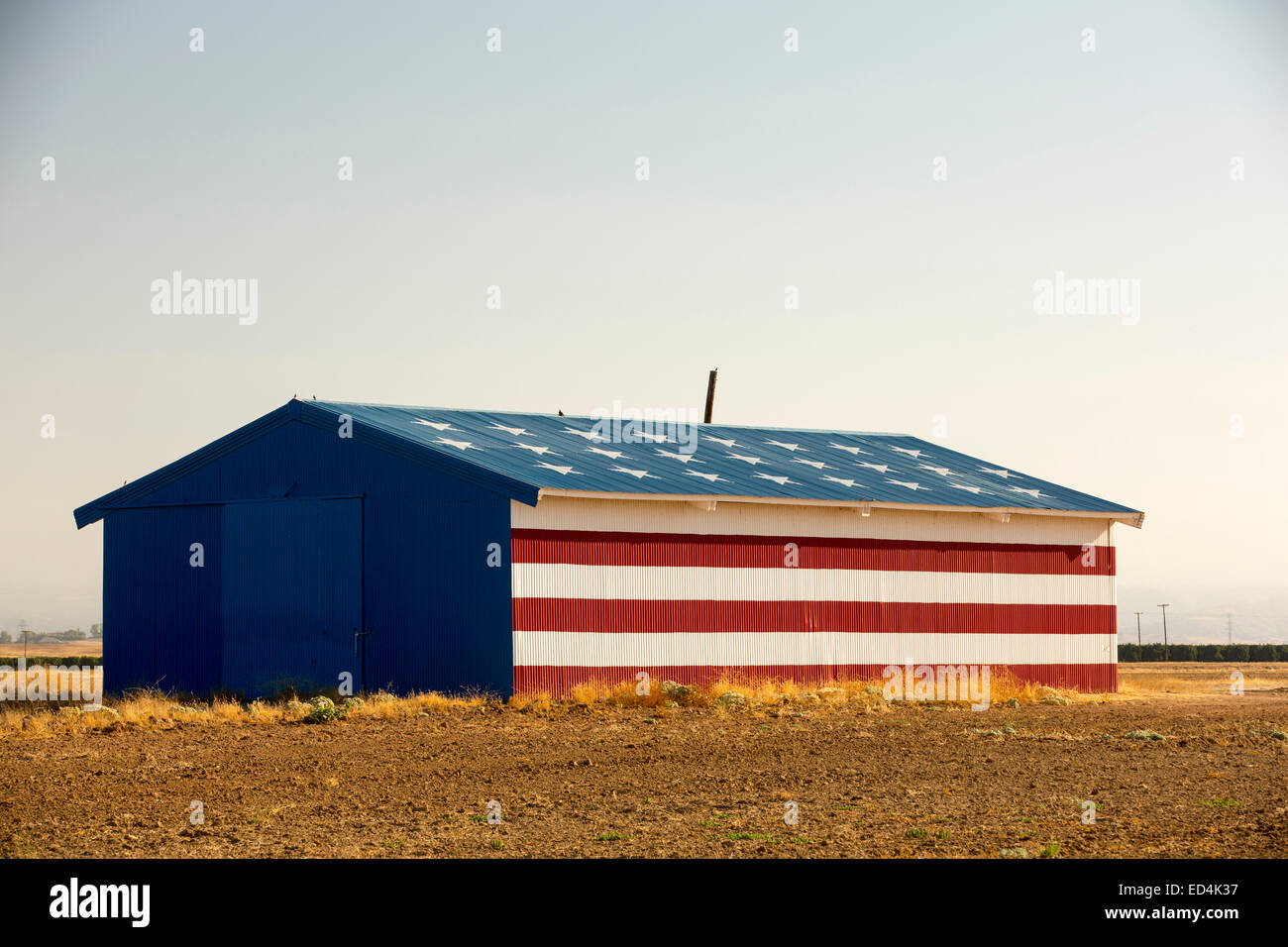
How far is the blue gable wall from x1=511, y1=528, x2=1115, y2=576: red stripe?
49.2 inches

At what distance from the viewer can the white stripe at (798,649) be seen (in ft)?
Result: 79.0

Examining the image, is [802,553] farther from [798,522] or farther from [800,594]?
[800,594]

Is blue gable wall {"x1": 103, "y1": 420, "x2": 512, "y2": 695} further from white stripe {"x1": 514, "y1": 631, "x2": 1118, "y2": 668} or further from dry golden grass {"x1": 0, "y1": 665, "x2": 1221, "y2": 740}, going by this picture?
white stripe {"x1": 514, "y1": 631, "x2": 1118, "y2": 668}

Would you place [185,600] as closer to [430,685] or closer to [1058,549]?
[430,685]

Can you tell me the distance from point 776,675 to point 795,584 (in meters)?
1.64

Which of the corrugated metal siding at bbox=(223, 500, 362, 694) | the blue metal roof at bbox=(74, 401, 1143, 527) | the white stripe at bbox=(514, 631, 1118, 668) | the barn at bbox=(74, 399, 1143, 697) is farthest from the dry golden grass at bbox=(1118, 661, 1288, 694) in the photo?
the corrugated metal siding at bbox=(223, 500, 362, 694)

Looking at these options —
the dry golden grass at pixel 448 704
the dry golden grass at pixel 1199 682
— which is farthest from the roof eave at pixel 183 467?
the dry golden grass at pixel 1199 682

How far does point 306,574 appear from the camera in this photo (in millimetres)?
26047

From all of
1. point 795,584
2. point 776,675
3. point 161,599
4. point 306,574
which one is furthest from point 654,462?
point 161,599

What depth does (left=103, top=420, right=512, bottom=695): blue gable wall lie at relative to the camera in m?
24.1

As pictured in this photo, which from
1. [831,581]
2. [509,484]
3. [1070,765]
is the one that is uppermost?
[509,484]

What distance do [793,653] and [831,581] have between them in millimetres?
1572

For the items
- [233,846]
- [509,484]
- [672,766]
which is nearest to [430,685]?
[509,484]
